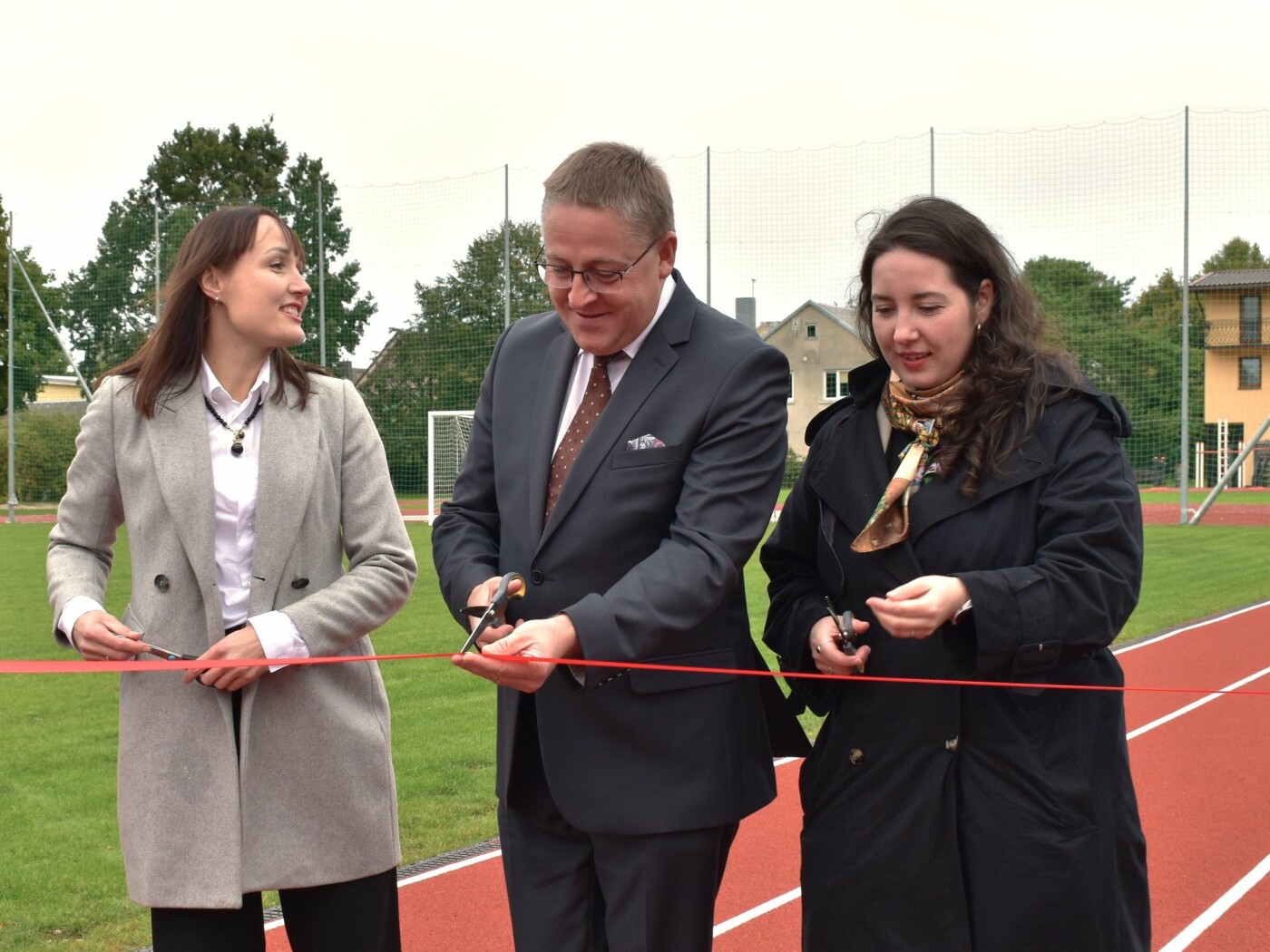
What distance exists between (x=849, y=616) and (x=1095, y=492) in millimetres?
475

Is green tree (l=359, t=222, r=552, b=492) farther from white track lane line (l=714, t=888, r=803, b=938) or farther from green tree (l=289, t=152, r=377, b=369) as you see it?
white track lane line (l=714, t=888, r=803, b=938)

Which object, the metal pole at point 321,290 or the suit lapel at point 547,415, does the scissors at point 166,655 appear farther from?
the metal pole at point 321,290

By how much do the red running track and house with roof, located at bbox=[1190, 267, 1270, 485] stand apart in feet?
52.6

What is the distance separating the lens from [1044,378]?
246 cm

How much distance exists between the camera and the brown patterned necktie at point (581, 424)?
2512 mm

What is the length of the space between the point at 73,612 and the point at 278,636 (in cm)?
41

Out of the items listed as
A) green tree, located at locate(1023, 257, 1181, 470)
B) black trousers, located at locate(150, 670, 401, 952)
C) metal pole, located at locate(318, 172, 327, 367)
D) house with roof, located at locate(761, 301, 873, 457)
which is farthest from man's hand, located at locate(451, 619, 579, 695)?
metal pole, located at locate(318, 172, 327, 367)

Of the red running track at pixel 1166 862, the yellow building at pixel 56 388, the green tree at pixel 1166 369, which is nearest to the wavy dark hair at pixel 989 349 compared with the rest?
the red running track at pixel 1166 862

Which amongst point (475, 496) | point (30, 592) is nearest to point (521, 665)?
point (475, 496)

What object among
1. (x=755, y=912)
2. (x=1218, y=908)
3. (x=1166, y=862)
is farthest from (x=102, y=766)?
(x=1218, y=908)

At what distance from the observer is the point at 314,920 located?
2.77 metres

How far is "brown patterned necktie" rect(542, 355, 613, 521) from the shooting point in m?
2.51

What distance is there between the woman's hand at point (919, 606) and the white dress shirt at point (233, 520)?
3.69 feet

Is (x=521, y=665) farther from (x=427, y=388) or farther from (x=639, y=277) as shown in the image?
(x=427, y=388)
